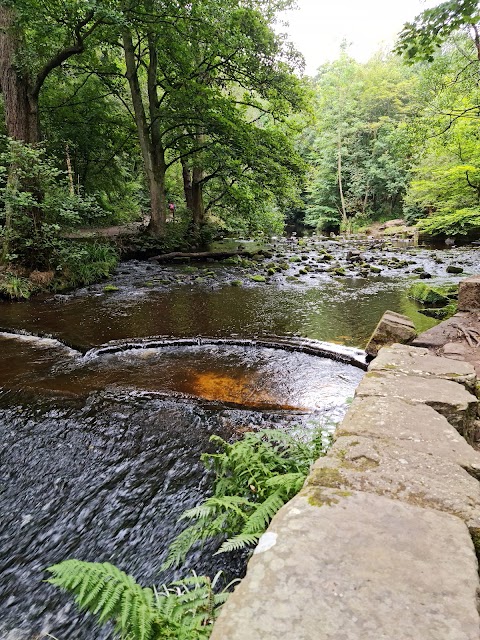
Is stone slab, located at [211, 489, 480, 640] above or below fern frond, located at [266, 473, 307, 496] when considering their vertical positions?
above

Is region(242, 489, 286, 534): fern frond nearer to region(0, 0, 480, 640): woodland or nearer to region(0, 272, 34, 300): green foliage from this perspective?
region(0, 0, 480, 640): woodland

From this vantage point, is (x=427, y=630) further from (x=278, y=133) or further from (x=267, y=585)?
(x=278, y=133)

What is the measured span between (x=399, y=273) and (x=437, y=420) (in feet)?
35.8

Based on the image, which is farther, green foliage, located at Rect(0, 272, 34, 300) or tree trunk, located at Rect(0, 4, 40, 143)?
tree trunk, located at Rect(0, 4, 40, 143)

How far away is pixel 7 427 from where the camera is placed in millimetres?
3316

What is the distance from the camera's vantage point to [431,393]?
7.61 ft

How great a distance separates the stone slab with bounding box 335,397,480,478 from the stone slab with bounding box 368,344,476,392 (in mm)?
605

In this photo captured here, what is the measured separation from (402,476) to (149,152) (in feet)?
49.6

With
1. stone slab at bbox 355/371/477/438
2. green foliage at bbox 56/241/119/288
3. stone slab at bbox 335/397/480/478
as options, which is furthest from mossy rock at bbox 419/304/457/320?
green foliage at bbox 56/241/119/288

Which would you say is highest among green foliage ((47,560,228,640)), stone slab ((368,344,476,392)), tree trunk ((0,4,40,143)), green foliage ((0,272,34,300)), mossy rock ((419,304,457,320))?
tree trunk ((0,4,40,143))

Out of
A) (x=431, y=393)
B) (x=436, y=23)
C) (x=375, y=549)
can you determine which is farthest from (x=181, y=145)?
(x=375, y=549)

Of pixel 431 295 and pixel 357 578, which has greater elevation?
pixel 357 578

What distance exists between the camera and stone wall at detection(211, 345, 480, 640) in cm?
87

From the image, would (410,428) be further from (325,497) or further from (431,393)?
(325,497)
